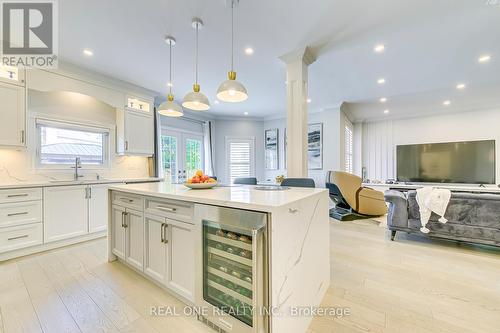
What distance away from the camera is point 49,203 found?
283 cm

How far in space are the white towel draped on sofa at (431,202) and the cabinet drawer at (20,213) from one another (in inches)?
199

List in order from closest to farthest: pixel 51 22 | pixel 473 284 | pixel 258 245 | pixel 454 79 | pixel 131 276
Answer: pixel 258 245
pixel 473 284
pixel 131 276
pixel 51 22
pixel 454 79

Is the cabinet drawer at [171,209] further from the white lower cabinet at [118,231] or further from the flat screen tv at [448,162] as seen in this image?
the flat screen tv at [448,162]

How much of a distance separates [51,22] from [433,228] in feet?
17.4

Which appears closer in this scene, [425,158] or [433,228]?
[433,228]

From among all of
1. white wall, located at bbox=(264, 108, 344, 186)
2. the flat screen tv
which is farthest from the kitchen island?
the flat screen tv

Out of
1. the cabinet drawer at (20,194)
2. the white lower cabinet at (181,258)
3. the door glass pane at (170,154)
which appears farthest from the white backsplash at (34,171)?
the white lower cabinet at (181,258)

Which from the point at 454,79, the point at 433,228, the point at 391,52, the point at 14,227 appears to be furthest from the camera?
the point at 454,79

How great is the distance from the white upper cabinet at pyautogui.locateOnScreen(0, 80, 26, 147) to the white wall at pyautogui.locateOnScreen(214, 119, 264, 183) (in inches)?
165

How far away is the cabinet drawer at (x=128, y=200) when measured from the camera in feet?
6.61

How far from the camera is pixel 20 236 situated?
2615mm


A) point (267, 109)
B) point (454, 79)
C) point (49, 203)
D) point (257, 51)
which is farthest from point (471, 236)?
point (49, 203)

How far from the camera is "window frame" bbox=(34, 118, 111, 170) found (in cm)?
317

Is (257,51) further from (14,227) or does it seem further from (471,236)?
(14,227)
